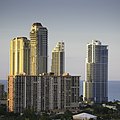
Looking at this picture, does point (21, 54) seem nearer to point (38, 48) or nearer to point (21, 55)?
point (21, 55)

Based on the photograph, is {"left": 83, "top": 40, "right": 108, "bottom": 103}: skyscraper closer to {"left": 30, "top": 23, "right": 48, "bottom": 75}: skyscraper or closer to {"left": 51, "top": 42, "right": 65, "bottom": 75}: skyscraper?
{"left": 51, "top": 42, "right": 65, "bottom": 75}: skyscraper

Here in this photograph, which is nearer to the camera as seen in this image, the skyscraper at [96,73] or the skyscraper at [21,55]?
the skyscraper at [21,55]

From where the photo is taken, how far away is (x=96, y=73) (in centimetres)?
1275

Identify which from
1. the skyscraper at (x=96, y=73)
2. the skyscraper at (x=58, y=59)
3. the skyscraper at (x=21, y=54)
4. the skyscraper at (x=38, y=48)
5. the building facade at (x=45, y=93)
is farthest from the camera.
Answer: the skyscraper at (x=96, y=73)

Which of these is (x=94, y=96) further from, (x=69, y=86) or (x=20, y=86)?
(x=20, y=86)

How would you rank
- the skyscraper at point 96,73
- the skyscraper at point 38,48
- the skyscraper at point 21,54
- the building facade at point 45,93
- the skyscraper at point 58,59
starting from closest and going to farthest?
the building facade at point 45,93 → the skyscraper at point 38,48 → the skyscraper at point 21,54 → the skyscraper at point 58,59 → the skyscraper at point 96,73

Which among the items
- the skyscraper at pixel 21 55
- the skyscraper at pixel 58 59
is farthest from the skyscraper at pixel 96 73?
the skyscraper at pixel 21 55

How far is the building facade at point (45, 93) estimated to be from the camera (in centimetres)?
822

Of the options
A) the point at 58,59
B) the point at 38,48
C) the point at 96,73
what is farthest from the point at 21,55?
the point at 96,73

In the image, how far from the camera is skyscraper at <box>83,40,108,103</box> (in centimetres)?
1241

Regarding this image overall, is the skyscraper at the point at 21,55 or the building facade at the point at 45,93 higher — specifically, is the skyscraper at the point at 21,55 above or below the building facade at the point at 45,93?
above

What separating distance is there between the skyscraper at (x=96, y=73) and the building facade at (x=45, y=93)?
354 cm

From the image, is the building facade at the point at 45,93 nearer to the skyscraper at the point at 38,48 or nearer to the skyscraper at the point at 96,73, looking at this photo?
the skyscraper at the point at 38,48

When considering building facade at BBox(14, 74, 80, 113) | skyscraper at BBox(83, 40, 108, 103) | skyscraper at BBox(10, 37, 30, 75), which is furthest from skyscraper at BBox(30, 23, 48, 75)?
building facade at BBox(14, 74, 80, 113)
